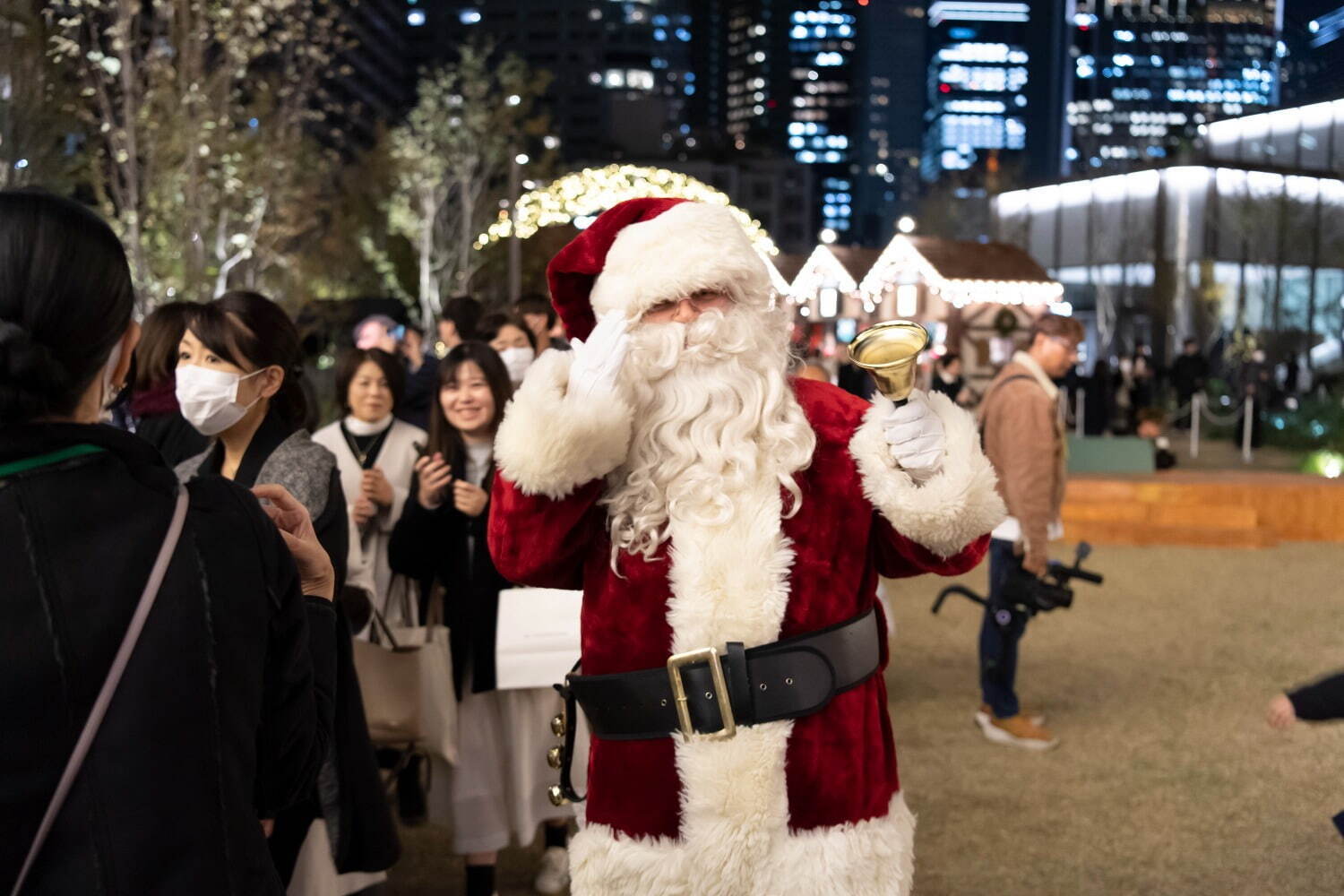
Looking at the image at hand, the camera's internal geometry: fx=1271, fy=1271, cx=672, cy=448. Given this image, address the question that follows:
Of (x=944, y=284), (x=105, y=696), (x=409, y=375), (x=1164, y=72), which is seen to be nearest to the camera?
(x=105, y=696)

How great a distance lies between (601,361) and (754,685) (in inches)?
23.6

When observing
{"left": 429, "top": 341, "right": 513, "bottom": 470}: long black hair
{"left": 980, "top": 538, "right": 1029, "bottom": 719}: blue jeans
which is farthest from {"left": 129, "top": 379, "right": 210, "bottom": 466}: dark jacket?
{"left": 980, "top": 538, "right": 1029, "bottom": 719}: blue jeans

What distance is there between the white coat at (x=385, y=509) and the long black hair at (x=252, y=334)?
2.19ft

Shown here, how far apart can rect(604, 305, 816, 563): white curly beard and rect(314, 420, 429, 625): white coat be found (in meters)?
1.72

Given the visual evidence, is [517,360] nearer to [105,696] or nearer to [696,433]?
[696,433]

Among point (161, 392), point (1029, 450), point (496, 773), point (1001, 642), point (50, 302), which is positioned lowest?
point (1001, 642)

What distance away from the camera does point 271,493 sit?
1732 millimetres

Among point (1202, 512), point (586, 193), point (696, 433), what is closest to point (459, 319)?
point (696, 433)

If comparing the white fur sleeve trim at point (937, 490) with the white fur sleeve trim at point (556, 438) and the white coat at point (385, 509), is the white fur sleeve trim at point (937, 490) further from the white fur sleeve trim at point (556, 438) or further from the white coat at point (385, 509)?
the white coat at point (385, 509)

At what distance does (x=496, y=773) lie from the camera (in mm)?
3764

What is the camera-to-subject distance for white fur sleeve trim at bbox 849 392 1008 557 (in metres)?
2.12

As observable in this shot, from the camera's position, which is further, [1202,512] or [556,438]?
[1202,512]

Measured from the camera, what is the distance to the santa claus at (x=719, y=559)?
83.1 inches

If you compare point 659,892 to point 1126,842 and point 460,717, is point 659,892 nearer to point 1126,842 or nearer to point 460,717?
point 460,717
